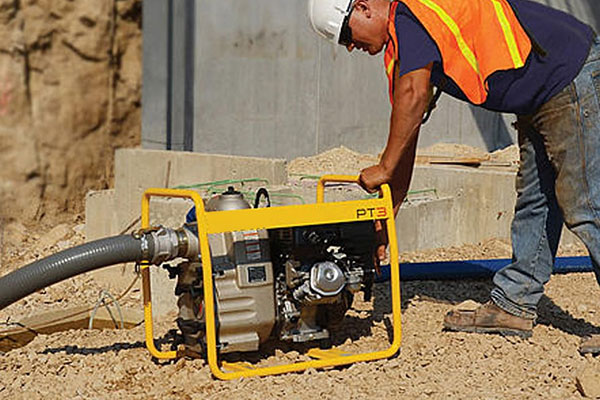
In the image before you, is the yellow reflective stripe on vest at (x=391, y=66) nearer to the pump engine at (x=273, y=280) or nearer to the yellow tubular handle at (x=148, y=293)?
the pump engine at (x=273, y=280)

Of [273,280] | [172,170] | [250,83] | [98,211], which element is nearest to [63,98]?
[98,211]

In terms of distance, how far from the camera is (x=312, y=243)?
3.38 m

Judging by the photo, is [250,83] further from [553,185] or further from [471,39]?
[471,39]

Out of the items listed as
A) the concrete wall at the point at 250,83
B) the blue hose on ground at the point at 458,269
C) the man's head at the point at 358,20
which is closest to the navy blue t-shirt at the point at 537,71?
the man's head at the point at 358,20

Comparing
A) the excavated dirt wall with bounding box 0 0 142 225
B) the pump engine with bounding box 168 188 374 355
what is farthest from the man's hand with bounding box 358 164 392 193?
the excavated dirt wall with bounding box 0 0 142 225

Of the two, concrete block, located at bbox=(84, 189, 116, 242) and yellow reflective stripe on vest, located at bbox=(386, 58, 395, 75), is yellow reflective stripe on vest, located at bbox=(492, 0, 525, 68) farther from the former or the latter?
concrete block, located at bbox=(84, 189, 116, 242)

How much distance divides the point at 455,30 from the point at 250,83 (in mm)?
5273

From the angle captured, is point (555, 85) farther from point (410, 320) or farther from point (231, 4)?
point (231, 4)

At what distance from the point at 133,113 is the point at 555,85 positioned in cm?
597

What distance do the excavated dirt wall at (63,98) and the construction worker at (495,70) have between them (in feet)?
16.4

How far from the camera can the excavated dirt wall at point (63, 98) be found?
772 centimetres

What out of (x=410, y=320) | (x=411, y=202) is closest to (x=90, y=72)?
(x=411, y=202)

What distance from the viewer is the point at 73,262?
3143 mm

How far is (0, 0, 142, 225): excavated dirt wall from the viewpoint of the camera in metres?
7.72
